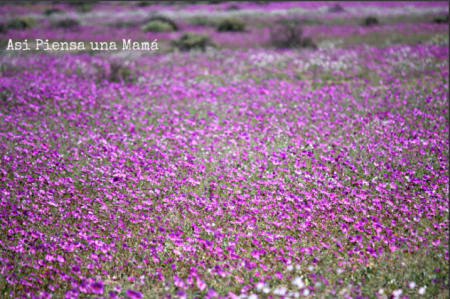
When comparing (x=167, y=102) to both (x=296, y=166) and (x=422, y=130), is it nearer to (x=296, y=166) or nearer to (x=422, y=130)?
(x=296, y=166)

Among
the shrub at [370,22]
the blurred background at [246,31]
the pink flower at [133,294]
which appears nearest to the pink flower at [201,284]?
the pink flower at [133,294]

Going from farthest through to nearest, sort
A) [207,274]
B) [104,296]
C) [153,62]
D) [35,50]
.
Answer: [35,50] < [153,62] < [207,274] < [104,296]

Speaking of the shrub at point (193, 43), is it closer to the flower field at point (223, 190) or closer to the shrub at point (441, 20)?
the flower field at point (223, 190)

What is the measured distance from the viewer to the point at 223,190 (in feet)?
16.9

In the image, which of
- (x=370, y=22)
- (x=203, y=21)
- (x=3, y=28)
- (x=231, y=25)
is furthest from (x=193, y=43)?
(x=370, y=22)

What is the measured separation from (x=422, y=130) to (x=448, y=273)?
394 centimetres

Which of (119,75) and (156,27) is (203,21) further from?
(119,75)

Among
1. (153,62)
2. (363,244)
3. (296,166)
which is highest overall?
(153,62)

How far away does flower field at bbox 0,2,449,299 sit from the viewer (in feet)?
12.0

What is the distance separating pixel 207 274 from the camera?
147 inches

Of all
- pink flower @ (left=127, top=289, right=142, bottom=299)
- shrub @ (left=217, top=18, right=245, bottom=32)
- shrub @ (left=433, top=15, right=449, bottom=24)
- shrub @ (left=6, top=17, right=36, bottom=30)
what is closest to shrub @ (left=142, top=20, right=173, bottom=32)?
shrub @ (left=217, top=18, right=245, bottom=32)

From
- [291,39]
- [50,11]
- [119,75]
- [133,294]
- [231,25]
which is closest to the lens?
[133,294]

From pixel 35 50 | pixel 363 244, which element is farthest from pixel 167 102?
pixel 35 50

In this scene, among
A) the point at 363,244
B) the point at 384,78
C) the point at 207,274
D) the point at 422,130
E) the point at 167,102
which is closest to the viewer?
the point at 207,274
